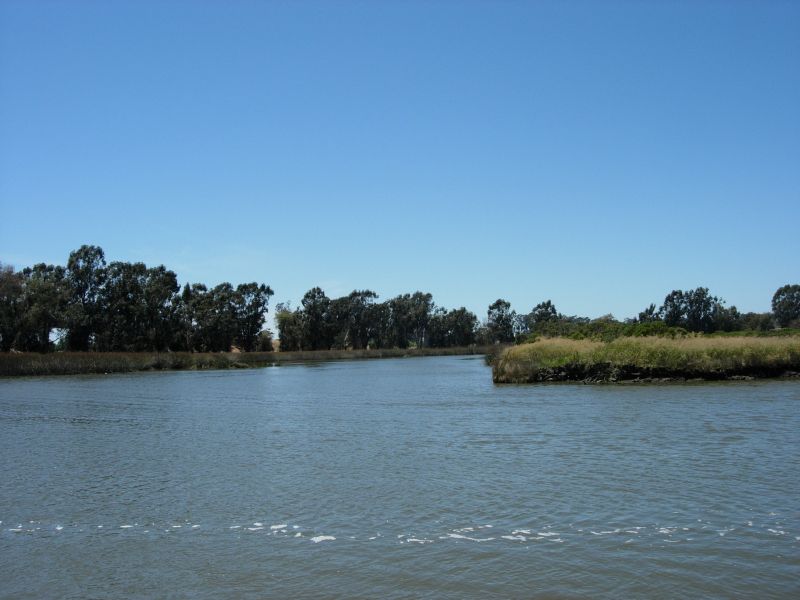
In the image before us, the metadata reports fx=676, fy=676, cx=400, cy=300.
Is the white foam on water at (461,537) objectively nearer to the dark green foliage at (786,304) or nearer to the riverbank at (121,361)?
the riverbank at (121,361)

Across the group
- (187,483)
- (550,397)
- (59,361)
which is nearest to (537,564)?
(187,483)

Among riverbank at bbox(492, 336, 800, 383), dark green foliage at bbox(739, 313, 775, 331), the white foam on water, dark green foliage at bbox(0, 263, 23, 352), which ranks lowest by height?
the white foam on water

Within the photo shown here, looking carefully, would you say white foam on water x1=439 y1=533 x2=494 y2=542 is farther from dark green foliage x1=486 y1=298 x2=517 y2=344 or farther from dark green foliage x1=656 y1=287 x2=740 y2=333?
dark green foliage x1=486 y1=298 x2=517 y2=344

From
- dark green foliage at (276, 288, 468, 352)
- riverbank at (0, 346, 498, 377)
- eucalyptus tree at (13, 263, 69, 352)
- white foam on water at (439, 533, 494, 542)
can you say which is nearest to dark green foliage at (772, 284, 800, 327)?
dark green foliage at (276, 288, 468, 352)

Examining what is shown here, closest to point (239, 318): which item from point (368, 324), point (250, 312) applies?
point (250, 312)

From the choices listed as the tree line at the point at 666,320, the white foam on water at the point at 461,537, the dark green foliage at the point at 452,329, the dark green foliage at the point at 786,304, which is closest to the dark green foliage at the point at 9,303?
the tree line at the point at 666,320

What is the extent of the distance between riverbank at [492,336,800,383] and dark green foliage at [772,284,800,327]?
120 m

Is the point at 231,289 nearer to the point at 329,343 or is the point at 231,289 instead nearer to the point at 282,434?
the point at 329,343

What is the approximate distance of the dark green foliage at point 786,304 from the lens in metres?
142

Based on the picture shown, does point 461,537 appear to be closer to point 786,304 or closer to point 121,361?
point 121,361

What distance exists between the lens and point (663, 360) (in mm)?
36125

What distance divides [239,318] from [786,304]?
4536 inches

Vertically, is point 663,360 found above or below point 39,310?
below

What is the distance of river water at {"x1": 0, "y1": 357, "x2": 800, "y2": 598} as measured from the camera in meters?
8.48
